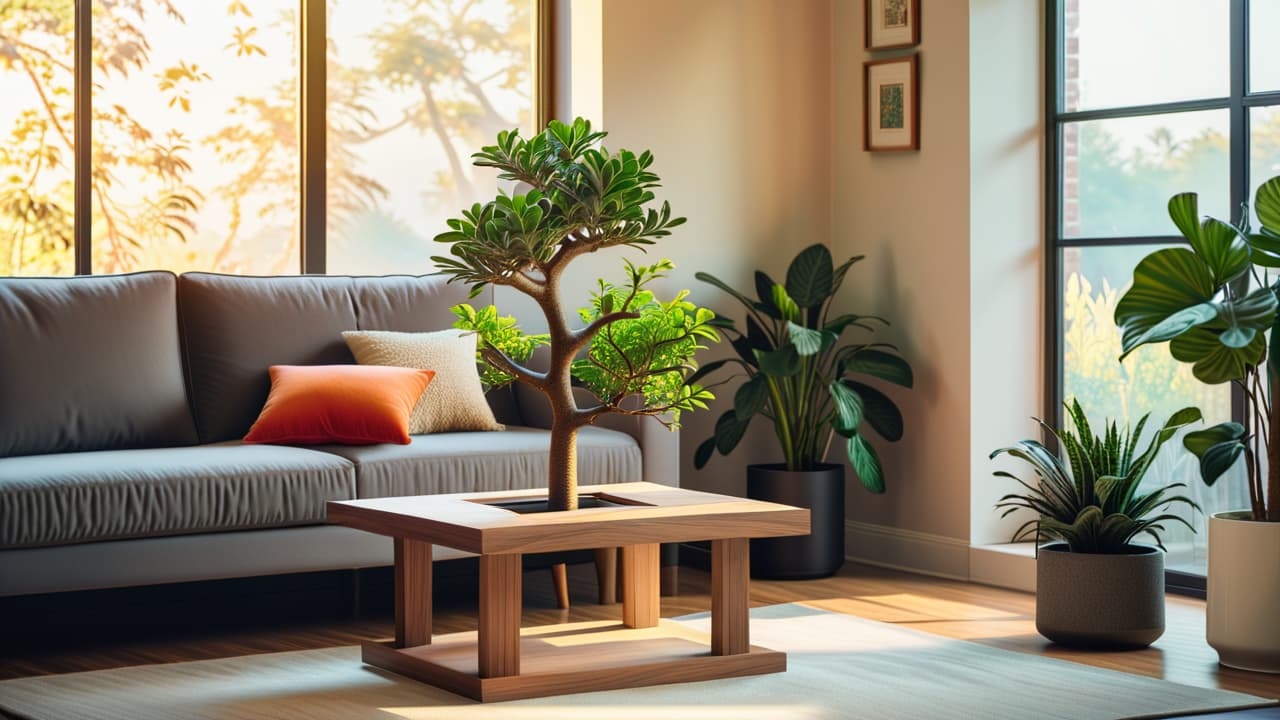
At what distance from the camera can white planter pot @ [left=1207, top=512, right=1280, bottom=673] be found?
12.0 ft

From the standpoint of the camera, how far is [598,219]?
11.3 feet

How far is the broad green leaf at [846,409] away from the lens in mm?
5043

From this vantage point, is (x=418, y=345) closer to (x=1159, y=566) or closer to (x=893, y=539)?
(x=893, y=539)

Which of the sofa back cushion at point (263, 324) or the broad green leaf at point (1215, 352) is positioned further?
the sofa back cushion at point (263, 324)

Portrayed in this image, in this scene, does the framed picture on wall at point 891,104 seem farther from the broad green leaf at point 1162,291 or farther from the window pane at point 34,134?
the window pane at point 34,134

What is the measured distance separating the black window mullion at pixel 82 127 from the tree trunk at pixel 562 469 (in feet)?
6.41

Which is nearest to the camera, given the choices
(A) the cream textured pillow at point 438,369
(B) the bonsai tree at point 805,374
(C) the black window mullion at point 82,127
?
(A) the cream textured pillow at point 438,369

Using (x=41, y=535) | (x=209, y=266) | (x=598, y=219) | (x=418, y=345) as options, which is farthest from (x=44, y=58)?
(x=598, y=219)

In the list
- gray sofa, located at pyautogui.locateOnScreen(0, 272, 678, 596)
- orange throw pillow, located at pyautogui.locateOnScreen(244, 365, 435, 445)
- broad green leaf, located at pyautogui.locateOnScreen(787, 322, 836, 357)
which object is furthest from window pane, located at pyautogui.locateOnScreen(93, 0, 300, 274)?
broad green leaf, located at pyautogui.locateOnScreen(787, 322, 836, 357)

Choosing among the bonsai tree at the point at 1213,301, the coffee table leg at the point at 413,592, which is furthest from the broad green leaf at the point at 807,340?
the coffee table leg at the point at 413,592

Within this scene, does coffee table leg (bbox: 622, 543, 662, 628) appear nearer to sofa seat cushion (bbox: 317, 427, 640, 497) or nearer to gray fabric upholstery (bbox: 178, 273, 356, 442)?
sofa seat cushion (bbox: 317, 427, 640, 497)

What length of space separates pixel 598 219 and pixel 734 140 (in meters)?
2.25

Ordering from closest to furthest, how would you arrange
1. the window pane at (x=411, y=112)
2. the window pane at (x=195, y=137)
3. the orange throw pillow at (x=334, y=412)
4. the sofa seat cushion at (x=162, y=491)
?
the sofa seat cushion at (x=162, y=491) → the orange throw pillow at (x=334, y=412) → the window pane at (x=195, y=137) → the window pane at (x=411, y=112)

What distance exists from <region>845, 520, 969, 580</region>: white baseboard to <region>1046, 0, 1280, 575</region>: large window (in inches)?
24.9
